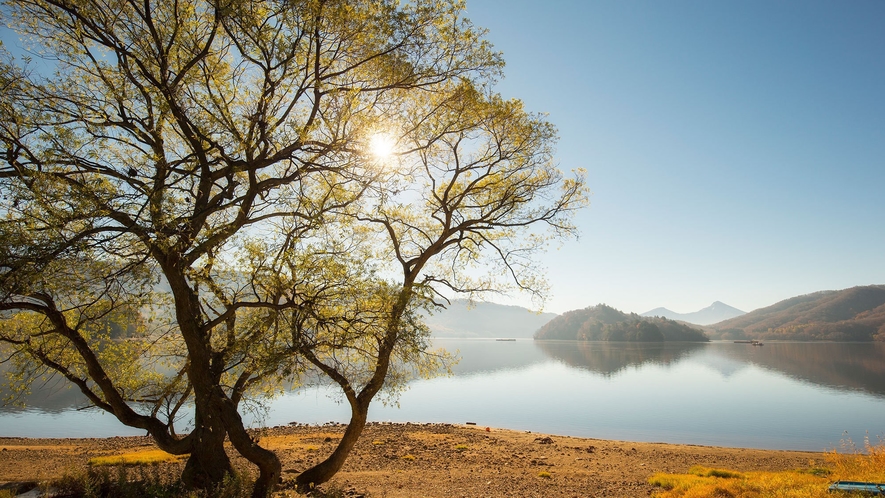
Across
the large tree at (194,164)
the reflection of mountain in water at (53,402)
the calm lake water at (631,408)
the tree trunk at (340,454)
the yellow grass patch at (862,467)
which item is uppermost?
the large tree at (194,164)

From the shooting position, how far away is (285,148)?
920 centimetres

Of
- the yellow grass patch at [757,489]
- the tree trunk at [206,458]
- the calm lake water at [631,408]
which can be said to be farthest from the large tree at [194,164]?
the calm lake water at [631,408]

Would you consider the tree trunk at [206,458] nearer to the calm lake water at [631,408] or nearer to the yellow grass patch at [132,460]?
the yellow grass patch at [132,460]

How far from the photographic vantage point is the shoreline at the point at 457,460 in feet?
41.6

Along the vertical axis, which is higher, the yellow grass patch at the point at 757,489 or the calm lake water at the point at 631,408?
the yellow grass patch at the point at 757,489

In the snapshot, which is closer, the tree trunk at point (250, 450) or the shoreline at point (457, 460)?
the tree trunk at point (250, 450)

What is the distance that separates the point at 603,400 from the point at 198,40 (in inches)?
1946

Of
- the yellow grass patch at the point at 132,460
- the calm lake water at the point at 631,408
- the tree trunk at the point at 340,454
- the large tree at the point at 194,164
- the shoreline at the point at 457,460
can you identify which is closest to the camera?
the large tree at the point at 194,164

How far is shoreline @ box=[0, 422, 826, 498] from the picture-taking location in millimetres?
12679

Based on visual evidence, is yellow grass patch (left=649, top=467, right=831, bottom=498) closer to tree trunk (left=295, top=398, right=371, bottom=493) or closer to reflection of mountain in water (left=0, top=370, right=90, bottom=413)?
tree trunk (left=295, top=398, right=371, bottom=493)

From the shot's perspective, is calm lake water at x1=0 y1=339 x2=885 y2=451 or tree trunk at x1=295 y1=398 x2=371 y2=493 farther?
calm lake water at x1=0 y1=339 x2=885 y2=451

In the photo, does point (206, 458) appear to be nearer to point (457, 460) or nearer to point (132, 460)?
point (132, 460)

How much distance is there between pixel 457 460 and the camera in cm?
1808

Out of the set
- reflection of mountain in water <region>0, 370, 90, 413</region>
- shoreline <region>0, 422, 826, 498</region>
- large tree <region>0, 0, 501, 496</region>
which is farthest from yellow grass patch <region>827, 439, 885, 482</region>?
reflection of mountain in water <region>0, 370, 90, 413</region>
